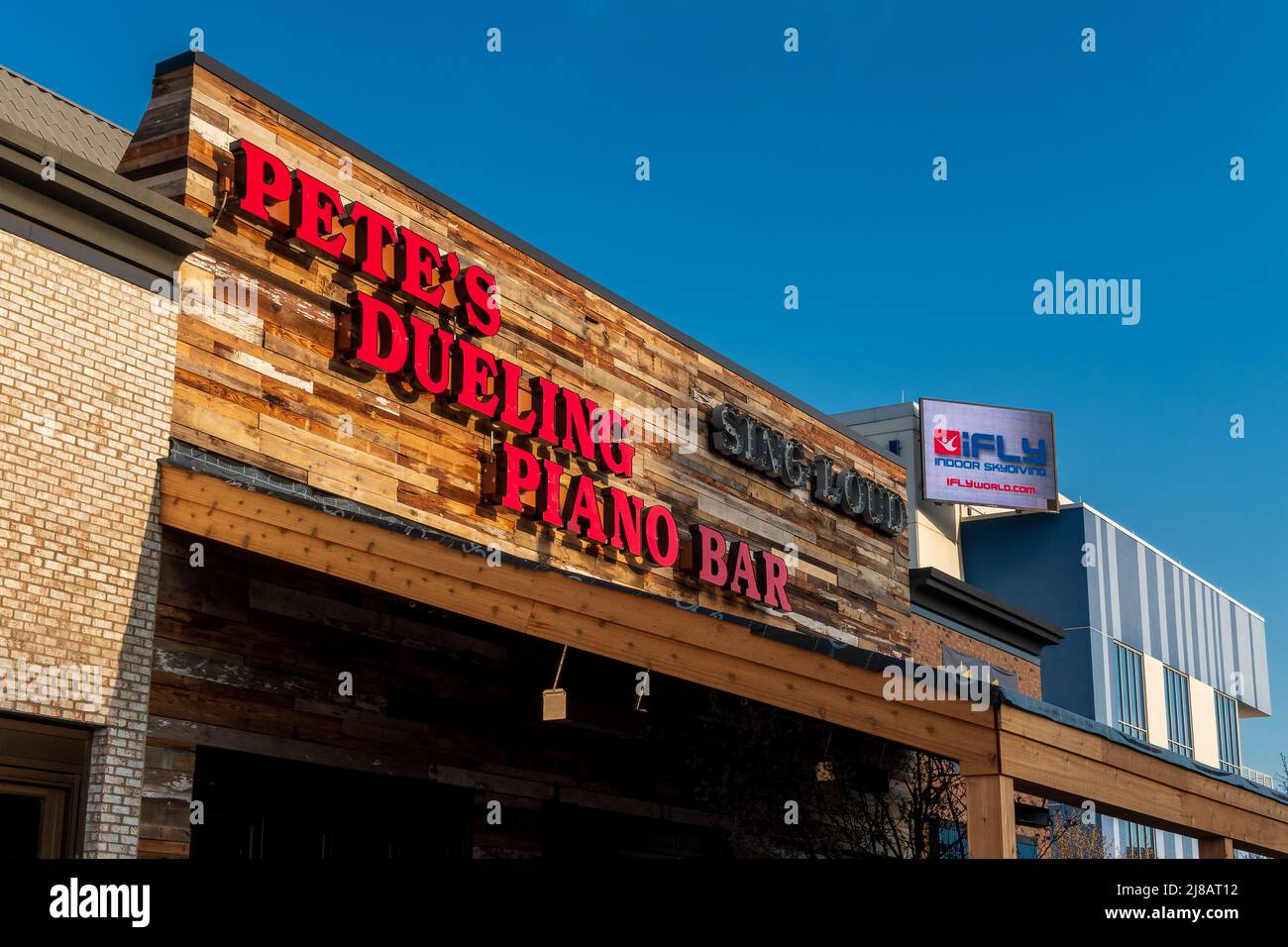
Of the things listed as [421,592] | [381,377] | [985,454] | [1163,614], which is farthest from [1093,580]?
[421,592]

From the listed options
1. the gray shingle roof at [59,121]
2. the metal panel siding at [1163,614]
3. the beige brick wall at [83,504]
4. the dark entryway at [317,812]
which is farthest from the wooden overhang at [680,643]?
the metal panel siding at [1163,614]

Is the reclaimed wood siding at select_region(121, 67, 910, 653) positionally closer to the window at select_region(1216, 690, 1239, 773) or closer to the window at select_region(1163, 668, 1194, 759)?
the window at select_region(1163, 668, 1194, 759)

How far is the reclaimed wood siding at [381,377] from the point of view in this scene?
40.4ft

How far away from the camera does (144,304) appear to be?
11.5 m

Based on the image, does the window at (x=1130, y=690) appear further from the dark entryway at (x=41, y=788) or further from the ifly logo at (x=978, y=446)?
the dark entryway at (x=41, y=788)

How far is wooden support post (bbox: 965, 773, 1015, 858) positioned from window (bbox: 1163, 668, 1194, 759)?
4440 cm

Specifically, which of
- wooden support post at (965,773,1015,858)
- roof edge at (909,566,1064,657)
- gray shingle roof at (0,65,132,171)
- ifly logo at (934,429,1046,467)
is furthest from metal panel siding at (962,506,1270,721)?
gray shingle roof at (0,65,132,171)

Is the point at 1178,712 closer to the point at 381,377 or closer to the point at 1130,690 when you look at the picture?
the point at 1130,690

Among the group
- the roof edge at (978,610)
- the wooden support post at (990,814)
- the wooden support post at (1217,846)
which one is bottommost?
the wooden support post at (1217,846)

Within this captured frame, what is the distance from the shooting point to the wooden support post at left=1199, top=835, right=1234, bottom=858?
14.2m

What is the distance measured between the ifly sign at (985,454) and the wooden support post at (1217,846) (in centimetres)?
3034

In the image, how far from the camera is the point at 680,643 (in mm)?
11477
